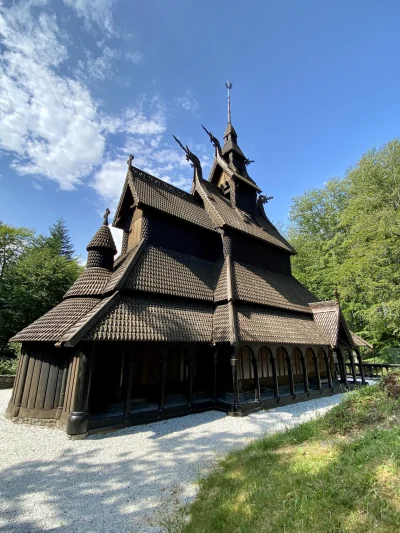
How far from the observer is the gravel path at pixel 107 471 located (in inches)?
147

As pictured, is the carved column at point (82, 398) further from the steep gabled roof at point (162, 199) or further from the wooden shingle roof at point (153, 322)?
the steep gabled roof at point (162, 199)

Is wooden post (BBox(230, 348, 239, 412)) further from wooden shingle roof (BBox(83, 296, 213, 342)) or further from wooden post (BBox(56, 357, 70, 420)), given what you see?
wooden post (BBox(56, 357, 70, 420))

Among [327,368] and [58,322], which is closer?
[58,322]

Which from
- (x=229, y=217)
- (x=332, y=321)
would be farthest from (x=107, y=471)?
(x=332, y=321)

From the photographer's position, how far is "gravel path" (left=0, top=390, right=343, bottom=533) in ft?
12.2

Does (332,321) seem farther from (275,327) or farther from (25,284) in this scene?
(25,284)

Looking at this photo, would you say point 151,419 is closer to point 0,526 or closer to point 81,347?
point 81,347

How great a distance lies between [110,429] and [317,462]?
5.57 meters

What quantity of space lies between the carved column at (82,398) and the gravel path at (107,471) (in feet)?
0.98

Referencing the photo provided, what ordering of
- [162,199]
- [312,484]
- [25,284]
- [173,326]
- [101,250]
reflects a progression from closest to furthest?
[312,484]
[173,326]
[101,250]
[162,199]
[25,284]

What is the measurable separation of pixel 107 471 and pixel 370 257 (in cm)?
2101

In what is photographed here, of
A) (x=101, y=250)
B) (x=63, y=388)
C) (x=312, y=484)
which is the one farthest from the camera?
(x=101, y=250)

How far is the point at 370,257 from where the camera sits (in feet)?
64.8

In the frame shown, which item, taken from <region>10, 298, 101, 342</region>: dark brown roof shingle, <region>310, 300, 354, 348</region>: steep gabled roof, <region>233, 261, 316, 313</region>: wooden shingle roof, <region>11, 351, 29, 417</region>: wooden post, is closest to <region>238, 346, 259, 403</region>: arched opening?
<region>233, 261, 316, 313</region>: wooden shingle roof
